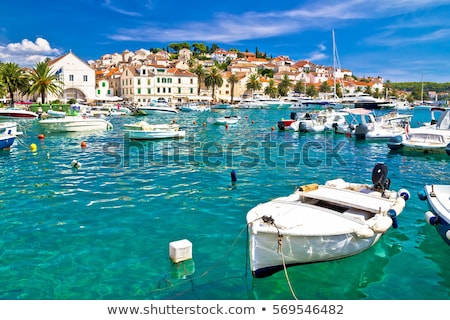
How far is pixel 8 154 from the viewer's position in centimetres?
2397

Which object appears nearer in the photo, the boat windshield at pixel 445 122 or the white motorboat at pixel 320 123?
the boat windshield at pixel 445 122

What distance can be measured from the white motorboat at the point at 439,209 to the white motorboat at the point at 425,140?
16201 mm

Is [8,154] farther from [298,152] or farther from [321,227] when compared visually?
[321,227]

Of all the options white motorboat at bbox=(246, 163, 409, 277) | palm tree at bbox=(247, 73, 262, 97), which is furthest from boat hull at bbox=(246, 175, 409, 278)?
palm tree at bbox=(247, 73, 262, 97)

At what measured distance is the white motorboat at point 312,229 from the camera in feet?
24.0

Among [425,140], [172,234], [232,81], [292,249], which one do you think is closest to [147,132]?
[425,140]

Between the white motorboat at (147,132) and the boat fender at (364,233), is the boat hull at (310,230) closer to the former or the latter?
the boat fender at (364,233)

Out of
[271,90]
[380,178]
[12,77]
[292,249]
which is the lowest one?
[292,249]

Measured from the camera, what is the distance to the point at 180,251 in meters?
8.66

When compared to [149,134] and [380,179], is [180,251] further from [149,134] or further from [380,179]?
[149,134]

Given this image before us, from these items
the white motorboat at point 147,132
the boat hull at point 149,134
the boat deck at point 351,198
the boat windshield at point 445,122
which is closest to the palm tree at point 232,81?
the white motorboat at point 147,132

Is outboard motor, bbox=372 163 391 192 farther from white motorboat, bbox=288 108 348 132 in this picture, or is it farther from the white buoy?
white motorboat, bbox=288 108 348 132

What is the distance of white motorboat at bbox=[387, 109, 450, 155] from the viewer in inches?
993

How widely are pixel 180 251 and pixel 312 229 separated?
311 cm
